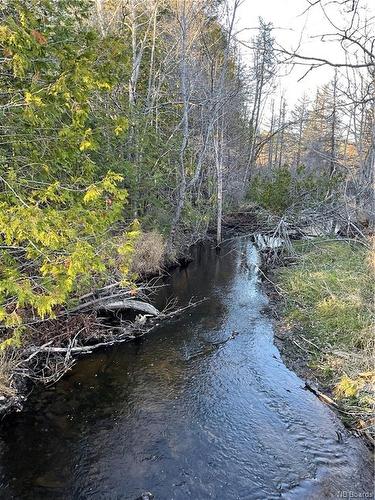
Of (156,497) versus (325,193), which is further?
(325,193)

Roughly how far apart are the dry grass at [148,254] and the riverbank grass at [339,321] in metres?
4.13

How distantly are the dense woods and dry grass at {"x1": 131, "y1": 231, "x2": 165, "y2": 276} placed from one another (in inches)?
1.5

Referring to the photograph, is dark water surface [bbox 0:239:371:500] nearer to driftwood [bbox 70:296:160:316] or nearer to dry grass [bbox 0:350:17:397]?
dry grass [bbox 0:350:17:397]

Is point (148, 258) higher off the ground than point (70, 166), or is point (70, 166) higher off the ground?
point (70, 166)

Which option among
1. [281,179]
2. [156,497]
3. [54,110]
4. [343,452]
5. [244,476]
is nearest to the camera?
[156,497]

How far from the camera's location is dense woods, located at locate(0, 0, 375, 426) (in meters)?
4.86

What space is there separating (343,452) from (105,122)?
27.7ft

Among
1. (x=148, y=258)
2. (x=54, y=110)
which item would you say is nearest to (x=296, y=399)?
(x=54, y=110)

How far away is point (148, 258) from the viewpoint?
1291 cm

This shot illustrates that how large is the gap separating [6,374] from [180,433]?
2.83m

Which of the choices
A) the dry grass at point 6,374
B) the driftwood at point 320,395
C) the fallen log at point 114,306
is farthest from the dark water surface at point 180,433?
the fallen log at point 114,306

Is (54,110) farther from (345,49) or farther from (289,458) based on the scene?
(289,458)

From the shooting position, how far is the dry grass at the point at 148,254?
41.1 feet

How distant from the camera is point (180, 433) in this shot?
5602mm
